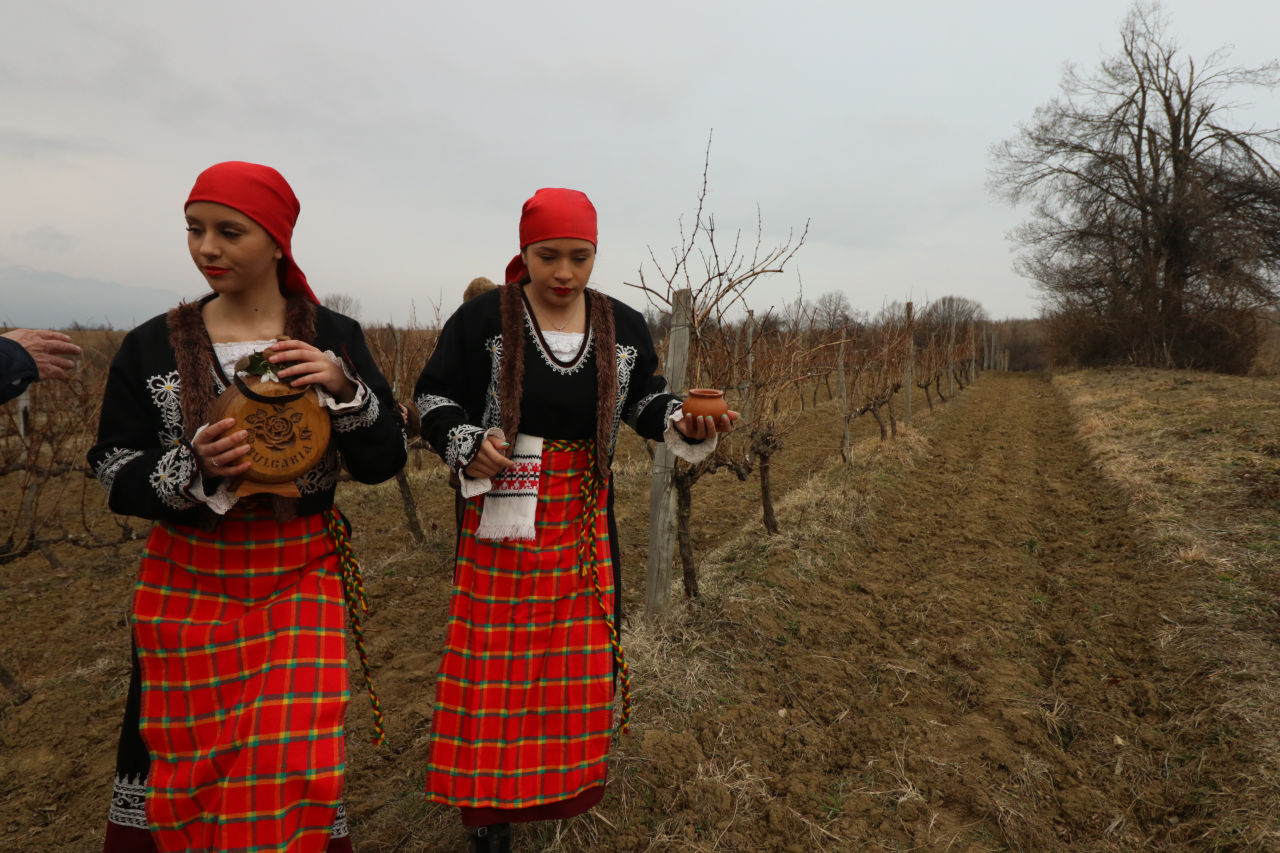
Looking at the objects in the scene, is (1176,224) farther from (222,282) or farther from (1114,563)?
(222,282)

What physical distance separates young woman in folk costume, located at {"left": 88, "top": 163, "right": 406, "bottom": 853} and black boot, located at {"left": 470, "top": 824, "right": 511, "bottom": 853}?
0.46 meters

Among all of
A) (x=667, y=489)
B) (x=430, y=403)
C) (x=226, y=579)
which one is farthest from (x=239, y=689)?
(x=667, y=489)

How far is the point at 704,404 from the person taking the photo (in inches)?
62.9

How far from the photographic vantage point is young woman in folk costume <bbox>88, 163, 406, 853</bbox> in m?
1.21

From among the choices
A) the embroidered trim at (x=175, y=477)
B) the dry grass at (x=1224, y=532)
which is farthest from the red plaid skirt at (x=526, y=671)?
the dry grass at (x=1224, y=532)

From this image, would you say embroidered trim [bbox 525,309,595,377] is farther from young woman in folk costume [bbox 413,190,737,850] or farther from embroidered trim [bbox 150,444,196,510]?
embroidered trim [bbox 150,444,196,510]

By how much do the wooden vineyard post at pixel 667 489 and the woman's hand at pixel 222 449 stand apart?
197 centimetres

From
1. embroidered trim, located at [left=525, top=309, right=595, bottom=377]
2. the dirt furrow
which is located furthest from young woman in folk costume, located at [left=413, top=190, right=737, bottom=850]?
the dirt furrow

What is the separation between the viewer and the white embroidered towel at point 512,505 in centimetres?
156

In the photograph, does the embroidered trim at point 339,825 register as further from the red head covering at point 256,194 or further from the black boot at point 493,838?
the red head covering at point 256,194

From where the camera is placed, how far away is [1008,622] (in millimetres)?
3574

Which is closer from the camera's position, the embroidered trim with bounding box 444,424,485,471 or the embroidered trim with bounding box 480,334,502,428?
the embroidered trim with bounding box 444,424,485,471

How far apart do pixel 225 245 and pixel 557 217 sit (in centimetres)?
67

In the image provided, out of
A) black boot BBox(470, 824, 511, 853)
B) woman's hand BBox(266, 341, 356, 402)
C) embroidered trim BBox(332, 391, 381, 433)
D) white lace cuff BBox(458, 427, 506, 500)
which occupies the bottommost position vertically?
black boot BBox(470, 824, 511, 853)
